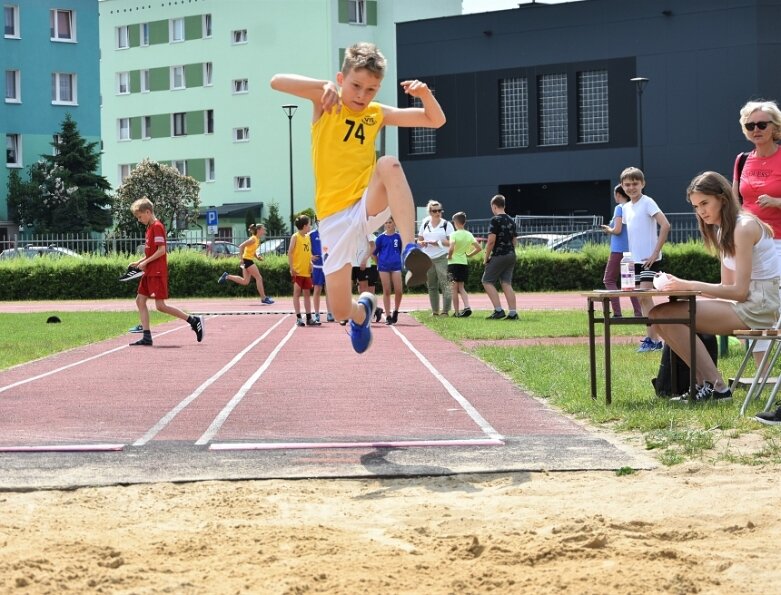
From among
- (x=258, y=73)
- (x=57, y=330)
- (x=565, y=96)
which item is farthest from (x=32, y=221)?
(x=57, y=330)

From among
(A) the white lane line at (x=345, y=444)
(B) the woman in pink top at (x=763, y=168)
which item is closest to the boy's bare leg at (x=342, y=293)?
(A) the white lane line at (x=345, y=444)

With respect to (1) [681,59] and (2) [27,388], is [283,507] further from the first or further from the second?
(1) [681,59]

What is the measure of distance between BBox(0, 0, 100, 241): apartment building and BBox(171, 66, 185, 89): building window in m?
9.12

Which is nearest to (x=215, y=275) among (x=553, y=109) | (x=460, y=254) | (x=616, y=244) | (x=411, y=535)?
(x=460, y=254)

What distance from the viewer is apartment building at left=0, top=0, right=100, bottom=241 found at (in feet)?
191

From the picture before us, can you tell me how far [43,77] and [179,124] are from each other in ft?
41.3

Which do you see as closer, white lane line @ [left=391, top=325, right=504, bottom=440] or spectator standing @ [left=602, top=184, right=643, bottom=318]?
white lane line @ [left=391, top=325, right=504, bottom=440]

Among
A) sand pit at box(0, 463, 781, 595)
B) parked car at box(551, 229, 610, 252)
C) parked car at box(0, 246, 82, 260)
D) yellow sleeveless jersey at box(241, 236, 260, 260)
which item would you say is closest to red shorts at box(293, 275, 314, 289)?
yellow sleeveless jersey at box(241, 236, 260, 260)

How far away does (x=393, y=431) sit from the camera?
7902mm

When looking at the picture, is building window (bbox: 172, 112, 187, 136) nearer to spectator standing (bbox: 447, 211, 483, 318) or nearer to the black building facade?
the black building facade

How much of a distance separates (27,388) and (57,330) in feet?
28.8

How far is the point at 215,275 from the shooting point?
3494cm

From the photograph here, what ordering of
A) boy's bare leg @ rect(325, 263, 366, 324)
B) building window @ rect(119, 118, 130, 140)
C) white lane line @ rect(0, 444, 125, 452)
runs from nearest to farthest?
white lane line @ rect(0, 444, 125, 452)
boy's bare leg @ rect(325, 263, 366, 324)
building window @ rect(119, 118, 130, 140)

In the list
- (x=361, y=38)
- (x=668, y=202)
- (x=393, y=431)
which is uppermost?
(x=361, y=38)
